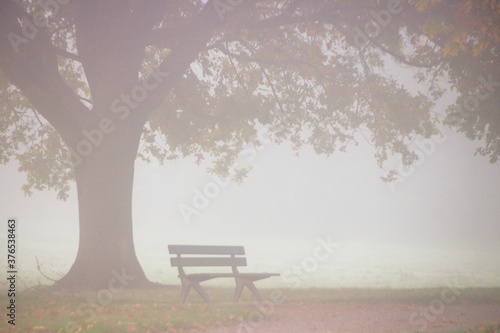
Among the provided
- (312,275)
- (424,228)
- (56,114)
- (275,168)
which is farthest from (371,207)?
(56,114)

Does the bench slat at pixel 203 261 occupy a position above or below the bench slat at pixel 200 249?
below

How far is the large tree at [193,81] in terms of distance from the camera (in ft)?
34.7

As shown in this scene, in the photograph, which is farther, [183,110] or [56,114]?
[183,110]

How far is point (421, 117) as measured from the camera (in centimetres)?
1520

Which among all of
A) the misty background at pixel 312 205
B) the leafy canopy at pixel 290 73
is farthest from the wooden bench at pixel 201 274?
the misty background at pixel 312 205

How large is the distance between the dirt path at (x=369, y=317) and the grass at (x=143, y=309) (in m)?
0.44

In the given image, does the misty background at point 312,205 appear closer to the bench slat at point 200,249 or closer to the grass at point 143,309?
the grass at point 143,309

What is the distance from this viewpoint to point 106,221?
10750mm

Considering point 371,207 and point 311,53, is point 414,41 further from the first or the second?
point 371,207

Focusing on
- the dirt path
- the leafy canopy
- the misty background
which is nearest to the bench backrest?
the dirt path

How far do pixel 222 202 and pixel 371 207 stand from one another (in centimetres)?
3179

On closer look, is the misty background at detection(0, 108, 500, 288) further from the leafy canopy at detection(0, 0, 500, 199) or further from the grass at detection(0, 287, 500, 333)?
the grass at detection(0, 287, 500, 333)

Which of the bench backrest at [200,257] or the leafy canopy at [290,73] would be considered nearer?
the bench backrest at [200,257]

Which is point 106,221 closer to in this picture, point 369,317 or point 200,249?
point 200,249
